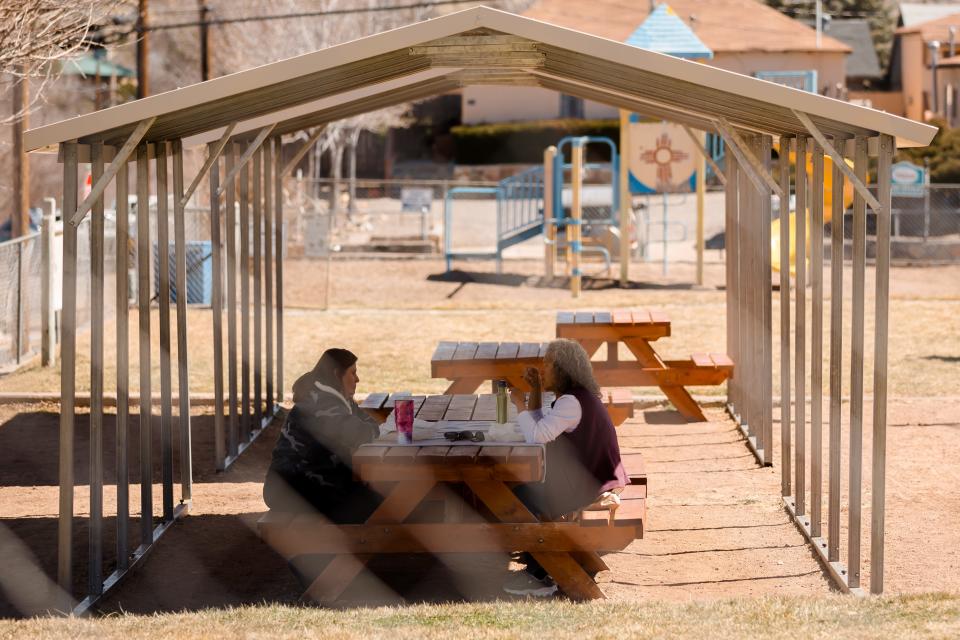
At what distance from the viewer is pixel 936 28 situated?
2127 inches

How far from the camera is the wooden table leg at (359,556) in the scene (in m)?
6.54

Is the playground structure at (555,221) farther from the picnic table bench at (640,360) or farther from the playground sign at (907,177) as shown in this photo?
the picnic table bench at (640,360)

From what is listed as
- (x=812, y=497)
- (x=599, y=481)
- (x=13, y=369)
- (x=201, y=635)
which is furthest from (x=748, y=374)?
(x=13, y=369)

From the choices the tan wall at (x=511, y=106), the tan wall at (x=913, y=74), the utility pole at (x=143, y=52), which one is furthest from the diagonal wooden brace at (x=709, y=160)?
the tan wall at (x=913, y=74)

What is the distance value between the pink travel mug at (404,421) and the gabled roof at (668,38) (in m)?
16.6

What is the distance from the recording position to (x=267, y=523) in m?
6.41

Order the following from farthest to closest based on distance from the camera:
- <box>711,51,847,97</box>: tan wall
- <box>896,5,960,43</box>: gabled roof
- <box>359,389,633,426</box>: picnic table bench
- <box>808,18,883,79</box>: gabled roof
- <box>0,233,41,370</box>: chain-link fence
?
1. <box>808,18,883,79</box>: gabled roof
2. <box>896,5,960,43</box>: gabled roof
3. <box>711,51,847,97</box>: tan wall
4. <box>0,233,41,370</box>: chain-link fence
5. <box>359,389,633,426</box>: picnic table bench

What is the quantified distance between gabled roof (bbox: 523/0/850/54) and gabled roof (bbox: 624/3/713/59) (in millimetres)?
22340

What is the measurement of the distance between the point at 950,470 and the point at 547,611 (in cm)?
443

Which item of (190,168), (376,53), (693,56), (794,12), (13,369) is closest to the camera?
(376,53)

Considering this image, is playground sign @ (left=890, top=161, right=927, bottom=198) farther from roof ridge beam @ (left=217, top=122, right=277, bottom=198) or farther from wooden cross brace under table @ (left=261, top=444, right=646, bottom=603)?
wooden cross brace under table @ (left=261, top=444, right=646, bottom=603)

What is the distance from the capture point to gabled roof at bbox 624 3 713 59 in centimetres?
2255

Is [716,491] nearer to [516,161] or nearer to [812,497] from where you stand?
[812,497]

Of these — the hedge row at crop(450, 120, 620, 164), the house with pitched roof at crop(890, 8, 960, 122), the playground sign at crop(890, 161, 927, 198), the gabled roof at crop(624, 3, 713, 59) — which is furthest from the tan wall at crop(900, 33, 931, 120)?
the gabled roof at crop(624, 3, 713, 59)
